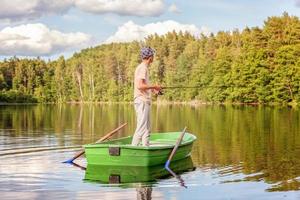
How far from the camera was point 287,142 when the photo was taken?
1897 cm

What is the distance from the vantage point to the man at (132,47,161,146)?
1334 cm

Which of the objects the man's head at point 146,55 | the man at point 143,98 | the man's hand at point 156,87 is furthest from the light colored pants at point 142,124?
the man's head at point 146,55

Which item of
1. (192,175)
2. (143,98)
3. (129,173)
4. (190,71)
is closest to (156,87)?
(143,98)

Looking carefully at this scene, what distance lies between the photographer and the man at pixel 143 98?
13336 mm

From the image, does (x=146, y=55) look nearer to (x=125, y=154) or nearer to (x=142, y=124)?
(x=142, y=124)

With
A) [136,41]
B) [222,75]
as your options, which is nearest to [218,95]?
[222,75]

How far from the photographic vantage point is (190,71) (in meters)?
105

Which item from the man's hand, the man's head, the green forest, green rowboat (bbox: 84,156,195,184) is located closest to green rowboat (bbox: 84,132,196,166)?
green rowboat (bbox: 84,156,195,184)

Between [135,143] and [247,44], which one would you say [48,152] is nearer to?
[135,143]

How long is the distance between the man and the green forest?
25.7 metres

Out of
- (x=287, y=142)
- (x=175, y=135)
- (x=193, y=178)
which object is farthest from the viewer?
(x=287, y=142)

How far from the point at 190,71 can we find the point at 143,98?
302 ft

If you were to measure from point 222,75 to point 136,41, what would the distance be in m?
58.8

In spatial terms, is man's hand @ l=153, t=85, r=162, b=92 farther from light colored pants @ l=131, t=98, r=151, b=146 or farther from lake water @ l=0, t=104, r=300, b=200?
lake water @ l=0, t=104, r=300, b=200
